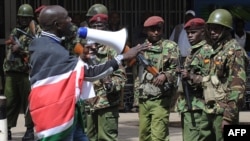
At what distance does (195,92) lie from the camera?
7.69 meters

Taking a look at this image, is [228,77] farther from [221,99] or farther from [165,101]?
[165,101]

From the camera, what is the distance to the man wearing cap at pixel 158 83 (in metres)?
8.38

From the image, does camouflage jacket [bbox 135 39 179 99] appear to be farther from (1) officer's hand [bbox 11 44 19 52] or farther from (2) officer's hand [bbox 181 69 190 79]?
(1) officer's hand [bbox 11 44 19 52]

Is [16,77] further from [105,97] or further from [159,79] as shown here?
[159,79]

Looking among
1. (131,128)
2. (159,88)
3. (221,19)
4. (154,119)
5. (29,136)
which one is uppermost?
(221,19)

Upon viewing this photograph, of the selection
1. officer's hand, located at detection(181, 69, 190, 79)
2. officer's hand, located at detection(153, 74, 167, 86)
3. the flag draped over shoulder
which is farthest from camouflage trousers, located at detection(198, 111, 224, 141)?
the flag draped over shoulder

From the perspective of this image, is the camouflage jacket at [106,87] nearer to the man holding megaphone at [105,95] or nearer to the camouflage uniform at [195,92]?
the man holding megaphone at [105,95]

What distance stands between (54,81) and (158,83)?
103 inches

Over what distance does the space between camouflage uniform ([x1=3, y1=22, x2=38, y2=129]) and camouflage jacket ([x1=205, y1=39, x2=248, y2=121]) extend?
12.9ft

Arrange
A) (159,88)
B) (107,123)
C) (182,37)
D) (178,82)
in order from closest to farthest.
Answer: (178,82), (107,123), (159,88), (182,37)

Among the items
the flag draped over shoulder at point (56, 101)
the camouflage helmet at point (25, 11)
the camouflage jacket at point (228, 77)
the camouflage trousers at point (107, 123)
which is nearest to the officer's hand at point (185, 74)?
the camouflage jacket at point (228, 77)

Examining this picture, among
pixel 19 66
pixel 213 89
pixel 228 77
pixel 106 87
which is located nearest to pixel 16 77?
pixel 19 66

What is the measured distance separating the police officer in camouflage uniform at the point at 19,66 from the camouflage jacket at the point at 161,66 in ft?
7.48

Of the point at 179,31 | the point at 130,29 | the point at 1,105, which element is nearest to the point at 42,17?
the point at 1,105
